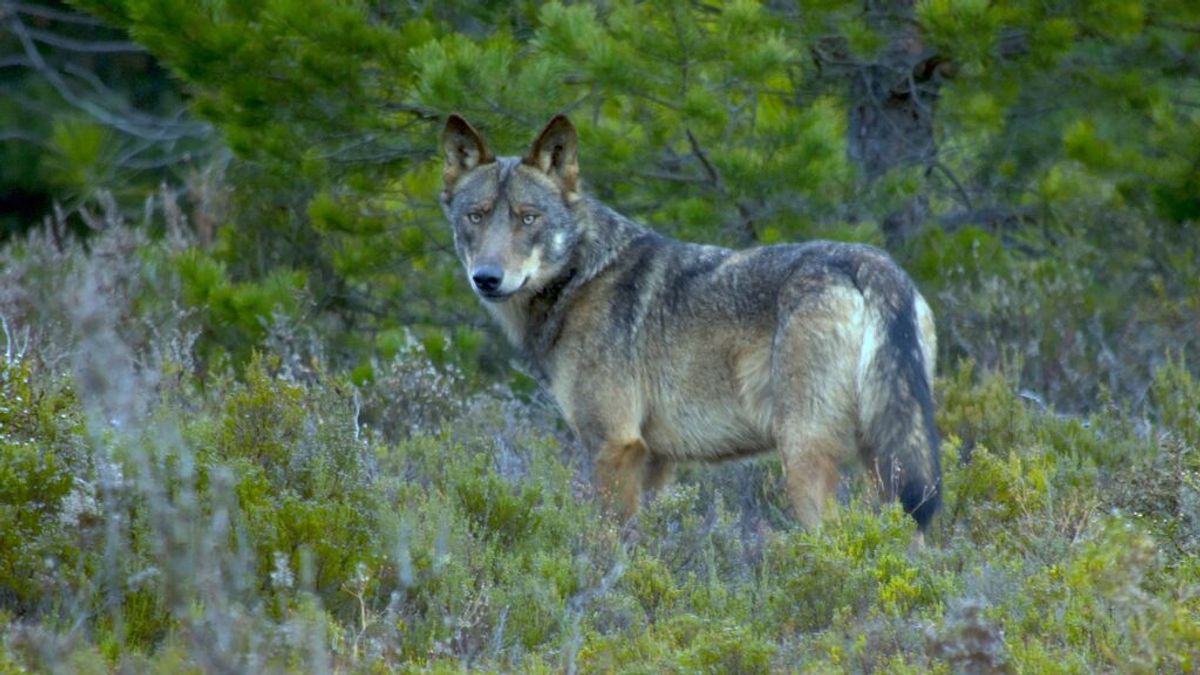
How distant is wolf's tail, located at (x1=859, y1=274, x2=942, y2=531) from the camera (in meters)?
5.09

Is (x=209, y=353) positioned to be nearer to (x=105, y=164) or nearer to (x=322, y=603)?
(x=105, y=164)

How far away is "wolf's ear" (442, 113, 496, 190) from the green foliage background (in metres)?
1.04

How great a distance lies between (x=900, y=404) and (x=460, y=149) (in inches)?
90.6

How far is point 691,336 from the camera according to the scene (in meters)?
5.86

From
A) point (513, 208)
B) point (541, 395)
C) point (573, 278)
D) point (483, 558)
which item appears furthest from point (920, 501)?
point (541, 395)

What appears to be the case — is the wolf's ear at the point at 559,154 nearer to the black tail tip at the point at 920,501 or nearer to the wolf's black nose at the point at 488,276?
the wolf's black nose at the point at 488,276

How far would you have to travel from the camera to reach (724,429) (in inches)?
227

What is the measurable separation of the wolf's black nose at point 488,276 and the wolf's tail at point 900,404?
1478 mm

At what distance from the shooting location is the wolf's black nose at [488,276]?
19.3ft

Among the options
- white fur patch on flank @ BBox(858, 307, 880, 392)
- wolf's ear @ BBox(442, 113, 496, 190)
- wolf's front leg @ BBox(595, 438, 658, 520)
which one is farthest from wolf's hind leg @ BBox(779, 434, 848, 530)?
wolf's ear @ BBox(442, 113, 496, 190)

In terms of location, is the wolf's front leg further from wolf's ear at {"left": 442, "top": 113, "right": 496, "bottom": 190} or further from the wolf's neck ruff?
wolf's ear at {"left": 442, "top": 113, "right": 496, "bottom": 190}

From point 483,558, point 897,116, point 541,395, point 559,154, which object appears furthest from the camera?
point 897,116

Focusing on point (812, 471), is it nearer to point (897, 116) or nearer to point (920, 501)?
point (920, 501)

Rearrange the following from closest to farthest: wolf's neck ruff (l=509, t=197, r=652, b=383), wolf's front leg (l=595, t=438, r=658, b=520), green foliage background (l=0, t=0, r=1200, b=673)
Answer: green foliage background (l=0, t=0, r=1200, b=673) → wolf's front leg (l=595, t=438, r=658, b=520) → wolf's neck ruff (l=509, t=197, r=652, b=383)
